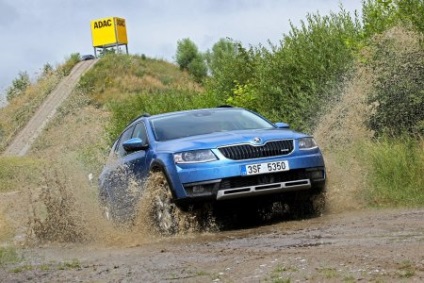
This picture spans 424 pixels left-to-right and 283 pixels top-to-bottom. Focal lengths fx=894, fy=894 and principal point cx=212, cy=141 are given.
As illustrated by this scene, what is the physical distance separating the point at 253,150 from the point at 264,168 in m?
0.24

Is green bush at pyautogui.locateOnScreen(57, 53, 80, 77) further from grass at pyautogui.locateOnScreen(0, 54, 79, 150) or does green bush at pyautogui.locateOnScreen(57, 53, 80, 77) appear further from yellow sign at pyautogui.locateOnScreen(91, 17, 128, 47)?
yellow sign at pyautogui.locateOnScreen(91, 17, 128, 47)

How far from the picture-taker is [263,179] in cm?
962

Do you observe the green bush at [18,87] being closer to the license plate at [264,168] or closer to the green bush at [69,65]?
the green bush at [69,65]

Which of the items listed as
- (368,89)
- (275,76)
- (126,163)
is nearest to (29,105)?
(275,76)

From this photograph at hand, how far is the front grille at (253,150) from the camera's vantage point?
9625 millimetres

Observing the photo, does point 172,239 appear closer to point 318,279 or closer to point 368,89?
point 318,279

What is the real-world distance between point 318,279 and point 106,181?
6.31 meters

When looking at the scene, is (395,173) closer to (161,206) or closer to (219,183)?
(219,183)

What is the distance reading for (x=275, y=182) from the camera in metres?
9.67

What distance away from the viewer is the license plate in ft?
31.2

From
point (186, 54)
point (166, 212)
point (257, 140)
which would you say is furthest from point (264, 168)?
point (186, 54)

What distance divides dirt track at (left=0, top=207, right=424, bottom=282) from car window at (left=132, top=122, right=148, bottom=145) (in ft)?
4.53

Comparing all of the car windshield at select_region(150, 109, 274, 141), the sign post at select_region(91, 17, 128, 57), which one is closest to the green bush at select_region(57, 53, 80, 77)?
the sign post at select_region(91, 17, 128, 57)

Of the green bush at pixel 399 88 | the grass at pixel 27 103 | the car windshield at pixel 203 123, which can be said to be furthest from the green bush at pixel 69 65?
the car windshield at pixel 203 123
